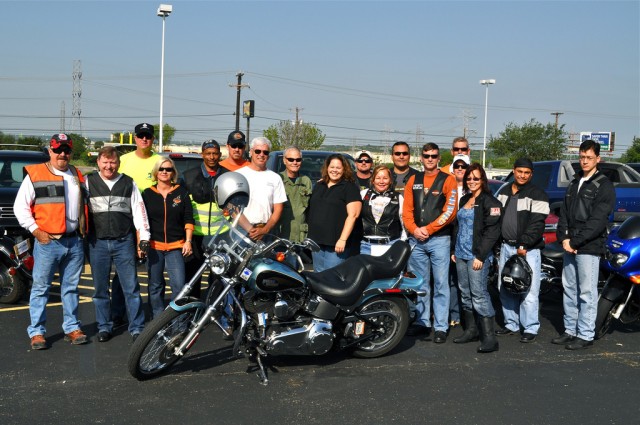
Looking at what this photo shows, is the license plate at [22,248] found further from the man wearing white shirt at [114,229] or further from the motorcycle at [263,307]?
the motorcycle at [263,307]

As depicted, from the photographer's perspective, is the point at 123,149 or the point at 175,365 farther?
the point at 123,149

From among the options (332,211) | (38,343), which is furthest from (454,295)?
(38,343)

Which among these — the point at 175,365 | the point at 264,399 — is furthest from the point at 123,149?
the point at 264,399

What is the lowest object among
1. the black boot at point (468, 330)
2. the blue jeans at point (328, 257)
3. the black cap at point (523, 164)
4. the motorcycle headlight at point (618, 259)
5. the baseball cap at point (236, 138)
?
the black boot at point (468, 330)

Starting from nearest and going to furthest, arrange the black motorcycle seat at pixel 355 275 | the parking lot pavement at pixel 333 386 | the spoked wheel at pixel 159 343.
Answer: the parking lot pavement at pixel 333 386, the spoked wheel at pixel 159 343, the black motorcycle seat at pixel 355 275

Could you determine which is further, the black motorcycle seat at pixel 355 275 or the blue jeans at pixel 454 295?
the blue jeans at pixel 454 295

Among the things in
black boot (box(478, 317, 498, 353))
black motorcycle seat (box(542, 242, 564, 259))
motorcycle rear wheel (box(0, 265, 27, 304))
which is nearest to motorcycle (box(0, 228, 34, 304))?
motorcycle rear wheel (box(0, 265, 27, 304))

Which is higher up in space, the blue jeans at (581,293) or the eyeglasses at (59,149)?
the eyeglasses at (59,149)

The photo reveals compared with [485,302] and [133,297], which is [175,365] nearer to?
[133,297]

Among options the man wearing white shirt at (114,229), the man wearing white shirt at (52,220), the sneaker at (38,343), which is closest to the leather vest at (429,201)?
the man wearing white shirt at (114,229)

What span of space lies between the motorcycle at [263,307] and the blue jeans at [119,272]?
1169 millimetres

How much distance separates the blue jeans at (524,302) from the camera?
6668 millimetres

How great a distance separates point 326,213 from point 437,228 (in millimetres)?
1071

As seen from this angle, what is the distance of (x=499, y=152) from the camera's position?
6153 cm
